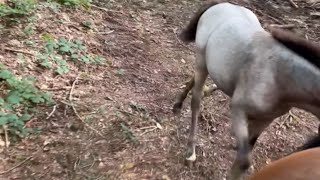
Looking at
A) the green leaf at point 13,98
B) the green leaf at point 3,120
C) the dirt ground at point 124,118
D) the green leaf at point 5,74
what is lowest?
the dirt ground at point 124,118

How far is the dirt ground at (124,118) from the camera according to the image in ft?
10.8

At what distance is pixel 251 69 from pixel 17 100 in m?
1.69

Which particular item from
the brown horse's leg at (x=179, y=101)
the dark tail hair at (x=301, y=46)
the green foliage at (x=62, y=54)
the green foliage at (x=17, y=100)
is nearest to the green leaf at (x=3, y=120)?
the green foliage at (x=17, y=100)

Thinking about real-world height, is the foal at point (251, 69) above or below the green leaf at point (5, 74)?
above

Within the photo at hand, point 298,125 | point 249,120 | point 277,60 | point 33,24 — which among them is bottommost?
point 298,125

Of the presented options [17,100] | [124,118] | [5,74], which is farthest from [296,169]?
[5,74]

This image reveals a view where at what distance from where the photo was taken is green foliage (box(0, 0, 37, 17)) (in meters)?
4.42

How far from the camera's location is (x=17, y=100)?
354cm

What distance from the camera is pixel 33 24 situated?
177 inches

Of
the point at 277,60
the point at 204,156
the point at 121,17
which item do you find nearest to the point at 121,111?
the point at 204,156

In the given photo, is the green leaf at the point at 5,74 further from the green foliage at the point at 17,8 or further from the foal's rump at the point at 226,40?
the foal's rump at the point at 226,40

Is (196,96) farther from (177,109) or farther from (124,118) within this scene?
(124,118)

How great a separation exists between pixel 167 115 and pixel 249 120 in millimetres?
1118

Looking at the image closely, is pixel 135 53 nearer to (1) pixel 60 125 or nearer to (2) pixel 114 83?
(2) pixel 114 83
